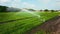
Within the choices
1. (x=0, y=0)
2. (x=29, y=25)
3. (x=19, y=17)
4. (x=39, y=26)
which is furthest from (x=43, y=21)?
(x=0, y=0)

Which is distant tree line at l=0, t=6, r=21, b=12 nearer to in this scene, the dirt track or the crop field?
the crop field

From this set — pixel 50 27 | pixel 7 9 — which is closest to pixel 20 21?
pixel 7 9

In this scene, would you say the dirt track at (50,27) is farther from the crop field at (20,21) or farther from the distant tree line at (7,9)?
the distant tree line at (7,9)

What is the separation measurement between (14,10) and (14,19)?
0.15m

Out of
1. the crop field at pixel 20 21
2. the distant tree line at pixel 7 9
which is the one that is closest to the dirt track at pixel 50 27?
the crop field at pixel 20 21

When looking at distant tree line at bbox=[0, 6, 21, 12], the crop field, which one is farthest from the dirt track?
distant tree line at bbox=[0, 6, 21, 12]

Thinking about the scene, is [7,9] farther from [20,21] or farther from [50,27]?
[50,27]

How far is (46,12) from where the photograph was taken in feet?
7.72

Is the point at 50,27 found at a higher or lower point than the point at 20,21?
lower

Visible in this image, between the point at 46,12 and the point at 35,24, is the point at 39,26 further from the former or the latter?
the point at 46,12

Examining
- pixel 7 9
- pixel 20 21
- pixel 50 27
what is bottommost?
pixel 50 27

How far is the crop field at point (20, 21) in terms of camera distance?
2.17 meters

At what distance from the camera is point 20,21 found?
88.5 inches

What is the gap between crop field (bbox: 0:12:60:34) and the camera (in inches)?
85.4
